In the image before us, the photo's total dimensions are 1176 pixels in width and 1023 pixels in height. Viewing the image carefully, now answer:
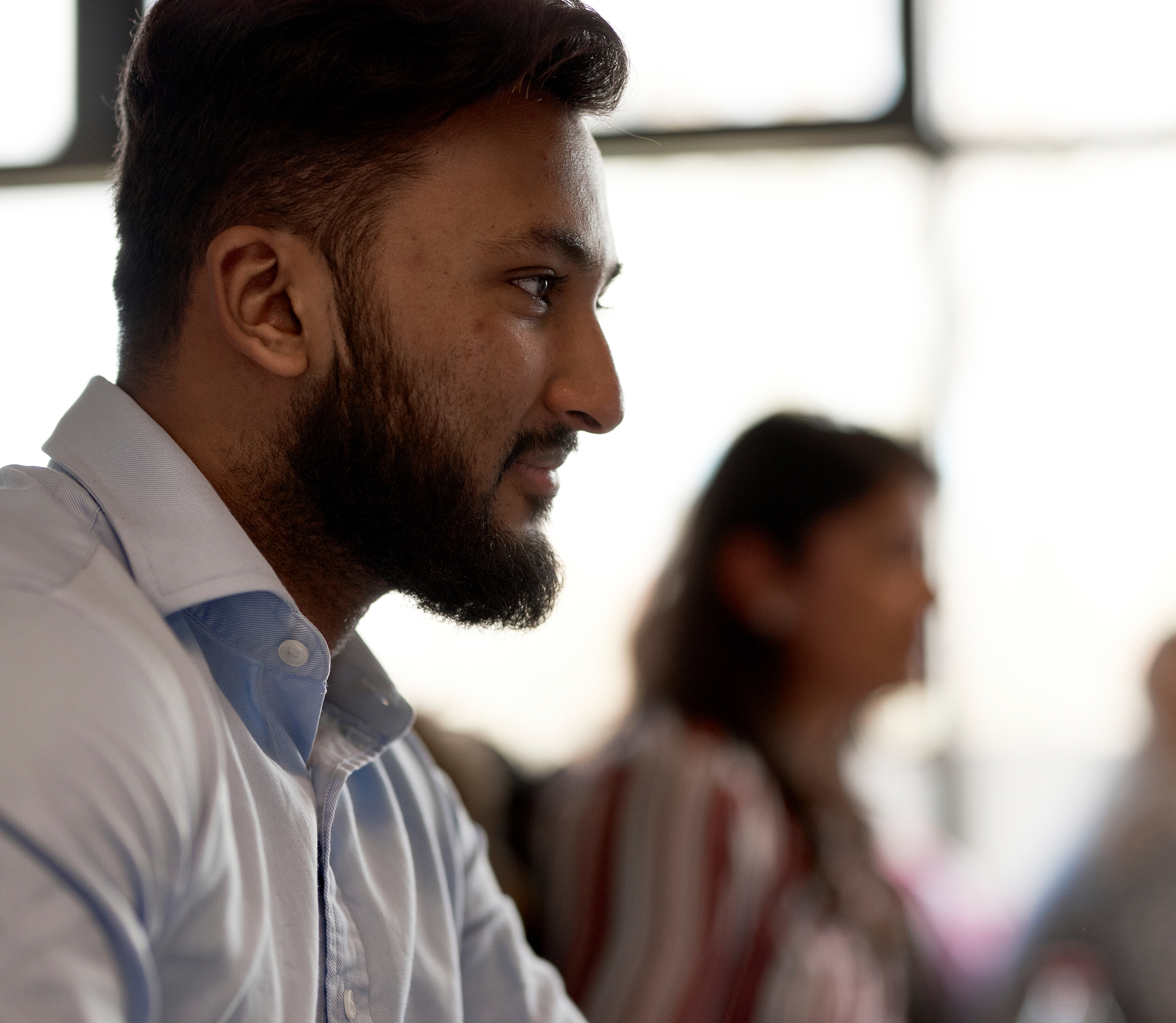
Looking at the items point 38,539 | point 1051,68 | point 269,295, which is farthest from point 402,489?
point 1051,68

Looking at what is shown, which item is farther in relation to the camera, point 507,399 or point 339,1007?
point 507,399

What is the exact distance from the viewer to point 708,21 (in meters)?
2.74

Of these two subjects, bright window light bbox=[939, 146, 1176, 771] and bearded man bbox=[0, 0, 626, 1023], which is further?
bright window light bbox=[939, 146, 1176, 771]

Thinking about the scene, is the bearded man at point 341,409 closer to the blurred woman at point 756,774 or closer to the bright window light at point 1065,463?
A: the blurred woman at point 756,774

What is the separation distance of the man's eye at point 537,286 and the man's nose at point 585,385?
4 centimetres

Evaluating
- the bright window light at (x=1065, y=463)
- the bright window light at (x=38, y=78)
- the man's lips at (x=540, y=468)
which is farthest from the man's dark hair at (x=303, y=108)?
the bright window light at (x=38, y=78)

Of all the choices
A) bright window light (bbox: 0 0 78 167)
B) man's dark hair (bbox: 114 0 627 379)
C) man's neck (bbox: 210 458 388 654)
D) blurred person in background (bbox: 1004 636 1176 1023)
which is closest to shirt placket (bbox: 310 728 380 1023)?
man's neck (bbox: 210 458 388 654)

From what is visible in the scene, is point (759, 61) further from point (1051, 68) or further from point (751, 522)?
point (751, 522)

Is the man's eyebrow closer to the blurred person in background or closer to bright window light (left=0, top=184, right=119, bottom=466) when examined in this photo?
the blurred person in background

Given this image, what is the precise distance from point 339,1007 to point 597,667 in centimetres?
190

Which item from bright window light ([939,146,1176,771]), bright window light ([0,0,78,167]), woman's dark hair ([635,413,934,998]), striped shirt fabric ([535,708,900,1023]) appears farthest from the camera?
bright window light ([0,0,78,167])

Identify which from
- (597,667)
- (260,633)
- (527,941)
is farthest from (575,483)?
(260,633)

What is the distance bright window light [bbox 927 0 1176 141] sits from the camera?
2627mm

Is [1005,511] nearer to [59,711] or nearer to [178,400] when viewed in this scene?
[178,400]
